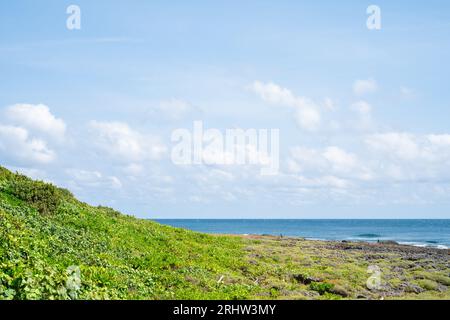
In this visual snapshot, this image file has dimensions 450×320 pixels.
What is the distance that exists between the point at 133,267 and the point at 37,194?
457 inches

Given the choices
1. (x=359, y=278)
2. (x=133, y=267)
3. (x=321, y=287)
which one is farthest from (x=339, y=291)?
(x=133, y=267)

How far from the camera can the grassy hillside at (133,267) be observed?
2066 cm

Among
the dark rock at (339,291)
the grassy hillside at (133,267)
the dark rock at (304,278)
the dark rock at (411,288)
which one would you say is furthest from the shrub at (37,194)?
the dark rock at (411,288)

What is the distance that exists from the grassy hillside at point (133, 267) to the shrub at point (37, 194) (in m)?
0.07

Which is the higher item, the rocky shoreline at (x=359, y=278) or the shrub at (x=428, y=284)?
the rocky shoreline at (x=359, y=278)

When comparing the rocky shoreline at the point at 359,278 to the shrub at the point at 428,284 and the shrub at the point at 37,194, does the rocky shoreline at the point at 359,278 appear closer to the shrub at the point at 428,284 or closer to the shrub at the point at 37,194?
the shrub at the point at 428,284

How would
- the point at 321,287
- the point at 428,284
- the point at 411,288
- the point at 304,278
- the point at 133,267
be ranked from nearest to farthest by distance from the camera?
the point at 133,267 → the point at 321,287 → the point at 304,278 → the point at 411,288 → the point at 428,284

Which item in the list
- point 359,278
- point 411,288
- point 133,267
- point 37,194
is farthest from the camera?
point 359,278

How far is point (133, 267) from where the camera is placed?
29.6 meters

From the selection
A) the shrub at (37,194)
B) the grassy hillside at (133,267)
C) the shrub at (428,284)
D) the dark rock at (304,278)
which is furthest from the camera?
the shrub at (428,284)

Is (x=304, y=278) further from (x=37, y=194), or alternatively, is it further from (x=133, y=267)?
(x=37, y=194)
